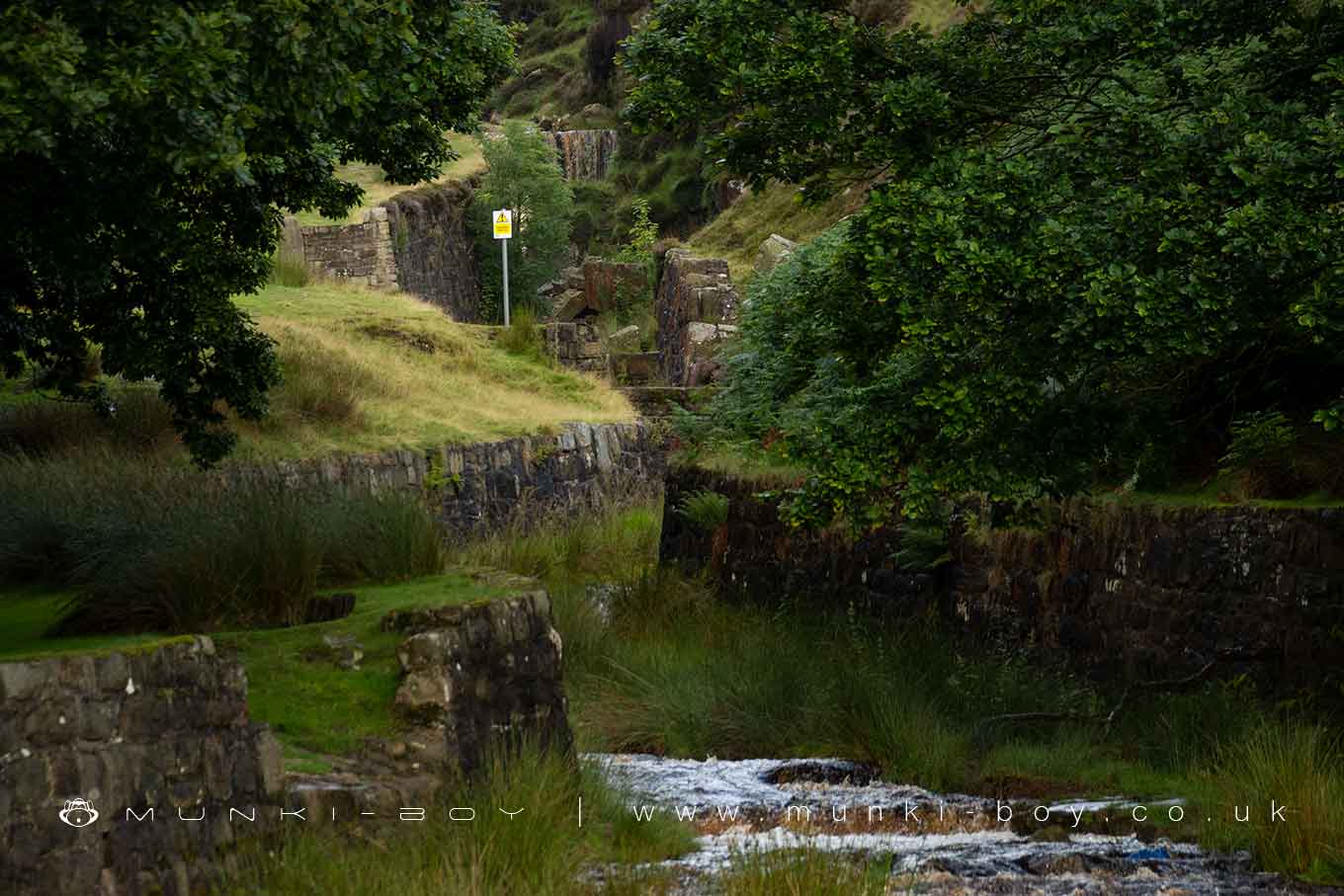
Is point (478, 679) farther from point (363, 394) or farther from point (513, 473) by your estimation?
point (513, 473)

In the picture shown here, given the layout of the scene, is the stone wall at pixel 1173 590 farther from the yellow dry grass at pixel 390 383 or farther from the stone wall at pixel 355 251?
the stone wall at pixel 355 251

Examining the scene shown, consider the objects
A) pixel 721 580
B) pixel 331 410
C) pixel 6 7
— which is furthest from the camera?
pixel 331 410

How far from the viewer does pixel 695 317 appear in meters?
36.6

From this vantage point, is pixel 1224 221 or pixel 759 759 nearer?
pixel 1224 221

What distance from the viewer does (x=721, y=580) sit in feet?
66.9

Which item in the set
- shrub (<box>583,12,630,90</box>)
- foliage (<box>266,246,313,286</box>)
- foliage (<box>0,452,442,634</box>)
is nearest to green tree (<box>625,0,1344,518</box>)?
foliage (<box>0,452,442,634</box>)

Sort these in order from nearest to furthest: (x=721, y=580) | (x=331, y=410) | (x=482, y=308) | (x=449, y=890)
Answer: (x=449, y=890)
(x=721, y=580)
(x=331, y=410)
(x=482, y=308)

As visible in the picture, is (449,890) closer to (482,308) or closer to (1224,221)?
(1224,221)

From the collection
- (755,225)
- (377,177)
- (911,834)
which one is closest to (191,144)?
(911,834)

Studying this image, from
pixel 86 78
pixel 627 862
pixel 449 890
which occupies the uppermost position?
pixel 86 78

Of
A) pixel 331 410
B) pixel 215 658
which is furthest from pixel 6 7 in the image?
pixel 331 410

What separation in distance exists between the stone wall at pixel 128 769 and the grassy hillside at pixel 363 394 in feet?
37.2

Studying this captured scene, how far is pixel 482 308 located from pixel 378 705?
45.3 m

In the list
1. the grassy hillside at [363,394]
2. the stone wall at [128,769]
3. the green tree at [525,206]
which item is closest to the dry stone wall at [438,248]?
the green tree at [525,206]
